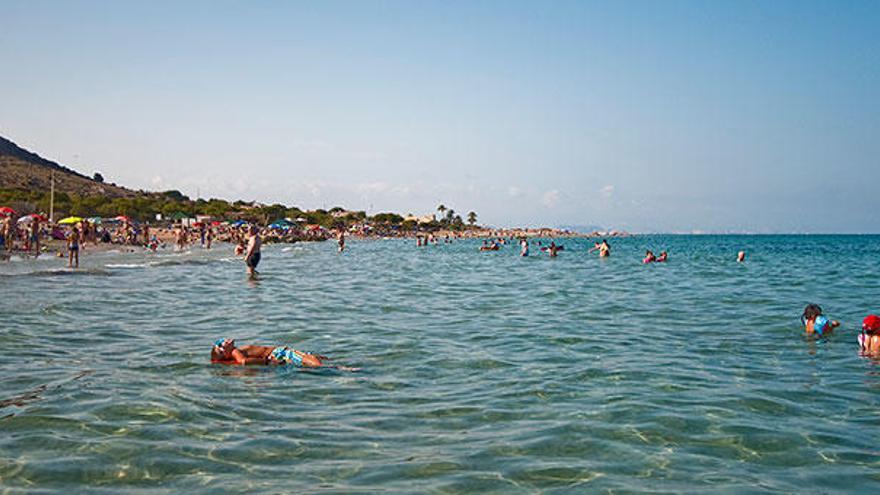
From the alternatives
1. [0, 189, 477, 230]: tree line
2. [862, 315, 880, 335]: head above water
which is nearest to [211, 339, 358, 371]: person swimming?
[862, 315, 880, 335]: head above water

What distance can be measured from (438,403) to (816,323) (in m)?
8.49

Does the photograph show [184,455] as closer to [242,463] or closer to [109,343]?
[242,463]

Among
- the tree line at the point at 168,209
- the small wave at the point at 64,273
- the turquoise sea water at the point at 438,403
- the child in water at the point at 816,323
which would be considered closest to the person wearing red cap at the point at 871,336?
the turquoise sea water at the point at 438,403

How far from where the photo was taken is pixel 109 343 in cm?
1130

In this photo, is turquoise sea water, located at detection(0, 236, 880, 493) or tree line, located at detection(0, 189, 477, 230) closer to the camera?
turquoise sea water, located at detection(0, 236, 880, 493)

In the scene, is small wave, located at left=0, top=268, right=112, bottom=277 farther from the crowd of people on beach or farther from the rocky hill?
the rocky hill

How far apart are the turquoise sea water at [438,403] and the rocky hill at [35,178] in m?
83.7

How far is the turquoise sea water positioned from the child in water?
450 millimetres

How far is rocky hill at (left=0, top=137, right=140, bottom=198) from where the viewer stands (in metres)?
89.9

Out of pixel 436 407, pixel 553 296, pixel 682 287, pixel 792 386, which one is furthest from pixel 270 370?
pixel 682 287

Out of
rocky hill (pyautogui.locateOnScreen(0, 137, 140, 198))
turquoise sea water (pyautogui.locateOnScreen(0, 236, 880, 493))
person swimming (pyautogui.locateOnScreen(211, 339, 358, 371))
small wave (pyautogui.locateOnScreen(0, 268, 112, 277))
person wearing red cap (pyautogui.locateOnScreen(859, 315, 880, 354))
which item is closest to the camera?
turquoise sea water (pyautogui.locateOnScreen(0, 236, 880, 493))

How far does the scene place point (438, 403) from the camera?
7.61 metres

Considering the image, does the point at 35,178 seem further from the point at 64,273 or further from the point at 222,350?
the point at 222,350

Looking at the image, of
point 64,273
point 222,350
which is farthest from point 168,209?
point 222,350
